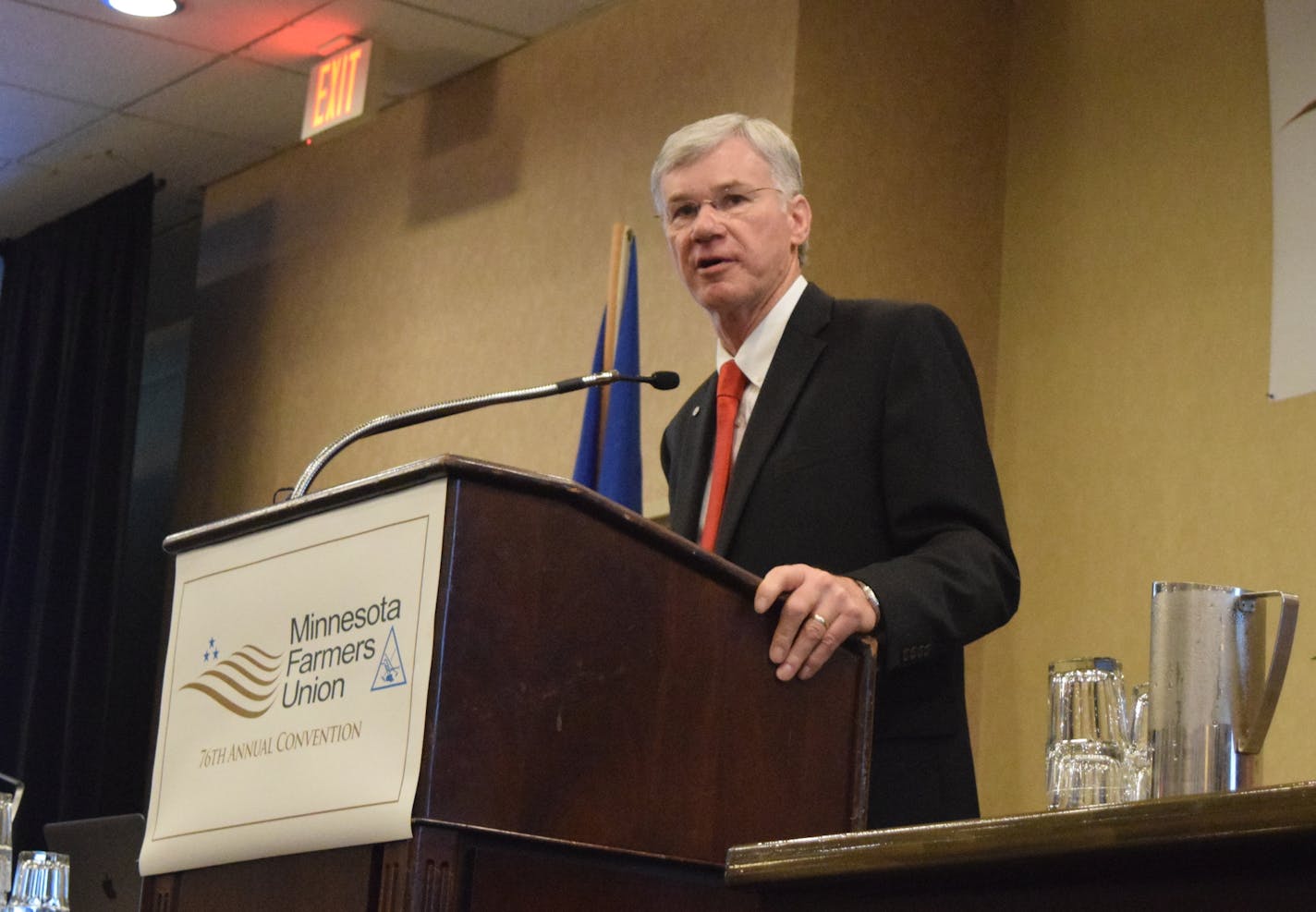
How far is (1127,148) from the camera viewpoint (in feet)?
15.0

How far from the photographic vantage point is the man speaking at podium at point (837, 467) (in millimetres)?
1831

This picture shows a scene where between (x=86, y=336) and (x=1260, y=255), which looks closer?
(x=1260, y=255)

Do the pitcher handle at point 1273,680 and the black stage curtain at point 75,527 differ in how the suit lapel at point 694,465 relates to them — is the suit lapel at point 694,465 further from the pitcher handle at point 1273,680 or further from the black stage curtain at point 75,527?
the black stage curtain at point 75,527

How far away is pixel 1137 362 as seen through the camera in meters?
4.43

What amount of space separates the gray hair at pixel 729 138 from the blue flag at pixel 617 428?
6.53ft

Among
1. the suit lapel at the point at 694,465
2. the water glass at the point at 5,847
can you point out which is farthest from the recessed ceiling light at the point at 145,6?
the suit lapel at the point at 694,465

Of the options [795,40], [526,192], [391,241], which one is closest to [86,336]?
[391,241]

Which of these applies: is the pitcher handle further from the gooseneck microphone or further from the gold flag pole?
the gold flag pole

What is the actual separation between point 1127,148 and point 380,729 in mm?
3530

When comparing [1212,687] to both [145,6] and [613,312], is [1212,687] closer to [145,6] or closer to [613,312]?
[613,312]

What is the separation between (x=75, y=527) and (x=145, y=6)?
2221 millimetres

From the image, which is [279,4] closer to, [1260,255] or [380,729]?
[1260,255]

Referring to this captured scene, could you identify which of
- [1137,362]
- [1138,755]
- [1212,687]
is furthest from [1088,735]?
[1137,362]

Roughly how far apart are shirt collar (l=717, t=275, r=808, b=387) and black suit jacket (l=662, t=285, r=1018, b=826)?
51mm
